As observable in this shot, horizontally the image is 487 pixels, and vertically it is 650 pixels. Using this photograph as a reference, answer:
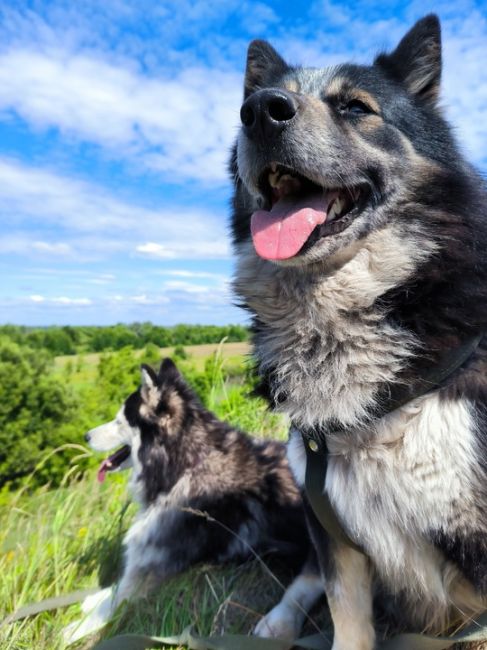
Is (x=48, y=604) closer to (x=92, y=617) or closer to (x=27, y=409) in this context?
(x=92, y=617)

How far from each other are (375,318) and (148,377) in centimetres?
259

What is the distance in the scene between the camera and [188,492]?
12.6 feet

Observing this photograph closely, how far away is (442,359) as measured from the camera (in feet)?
5.98

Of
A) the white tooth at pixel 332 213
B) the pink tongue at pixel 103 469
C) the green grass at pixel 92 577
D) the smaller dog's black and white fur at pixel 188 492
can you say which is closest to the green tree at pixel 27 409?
the green grass at pixel 92 577

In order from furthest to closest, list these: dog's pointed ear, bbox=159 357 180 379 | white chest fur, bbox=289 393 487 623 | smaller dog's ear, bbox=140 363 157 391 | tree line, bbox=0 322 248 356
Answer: tree line, bbox=0 322 248 356 → dog's pointed ear, bbox=159 357 180 379 → smaller dog's ear, bbox=140 363 157 391 → white chest fur, bbox=289 393 487 623

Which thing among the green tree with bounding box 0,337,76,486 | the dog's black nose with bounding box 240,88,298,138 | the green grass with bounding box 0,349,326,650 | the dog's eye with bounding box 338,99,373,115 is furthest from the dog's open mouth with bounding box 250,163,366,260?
the green tree with bounding box 0,337,76,486

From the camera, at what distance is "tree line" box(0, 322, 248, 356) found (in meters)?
17.0

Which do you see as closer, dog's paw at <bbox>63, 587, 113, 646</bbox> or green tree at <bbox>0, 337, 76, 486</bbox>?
dog's paw at <bbox>63, 587, 113, 646</bbox>

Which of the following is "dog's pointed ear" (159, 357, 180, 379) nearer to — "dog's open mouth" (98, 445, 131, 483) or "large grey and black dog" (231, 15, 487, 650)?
"dog's open mouth" (98, 445, 131, 483)

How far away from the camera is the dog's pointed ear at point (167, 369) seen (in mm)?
4277

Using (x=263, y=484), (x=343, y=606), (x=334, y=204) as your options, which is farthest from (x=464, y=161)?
(x=263, y=484)

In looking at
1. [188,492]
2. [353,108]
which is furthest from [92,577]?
[353,108]

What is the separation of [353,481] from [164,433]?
2.47 m

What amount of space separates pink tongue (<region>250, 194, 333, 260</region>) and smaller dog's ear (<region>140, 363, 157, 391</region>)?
7.70 feet
